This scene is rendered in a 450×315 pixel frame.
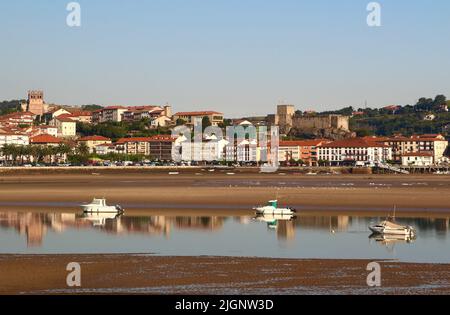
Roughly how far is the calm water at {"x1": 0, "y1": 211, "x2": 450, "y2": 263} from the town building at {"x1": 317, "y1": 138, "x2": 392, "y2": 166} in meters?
102

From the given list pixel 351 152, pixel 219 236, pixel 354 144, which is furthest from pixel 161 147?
pixel 219 236

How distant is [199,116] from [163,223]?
13399 cm

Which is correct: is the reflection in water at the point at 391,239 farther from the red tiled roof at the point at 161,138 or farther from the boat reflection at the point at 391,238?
the red tiled roof at the point at 161,138

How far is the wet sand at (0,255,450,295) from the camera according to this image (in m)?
18.0

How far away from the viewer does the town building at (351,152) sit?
136m

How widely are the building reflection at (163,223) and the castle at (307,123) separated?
132784mm

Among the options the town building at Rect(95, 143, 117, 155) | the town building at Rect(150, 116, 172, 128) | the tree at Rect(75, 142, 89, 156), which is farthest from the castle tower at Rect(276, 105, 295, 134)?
the tree at Rect(75, 142, 89, 156)

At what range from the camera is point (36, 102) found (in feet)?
600

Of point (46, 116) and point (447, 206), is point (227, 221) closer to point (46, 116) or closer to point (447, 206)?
point (447, 206)

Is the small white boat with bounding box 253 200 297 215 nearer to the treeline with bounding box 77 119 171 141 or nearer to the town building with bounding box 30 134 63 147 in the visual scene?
the town building with bounding box 30 134 63 147

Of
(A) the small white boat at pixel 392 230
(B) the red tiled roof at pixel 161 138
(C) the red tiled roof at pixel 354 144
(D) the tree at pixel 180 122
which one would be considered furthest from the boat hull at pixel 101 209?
(D) the tree at pixel 180 122

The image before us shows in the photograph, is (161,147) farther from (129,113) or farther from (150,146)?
(129,113)

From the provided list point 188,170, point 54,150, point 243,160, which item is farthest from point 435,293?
point 243,160

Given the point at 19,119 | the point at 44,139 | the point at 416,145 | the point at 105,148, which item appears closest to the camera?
the point at 44,139
